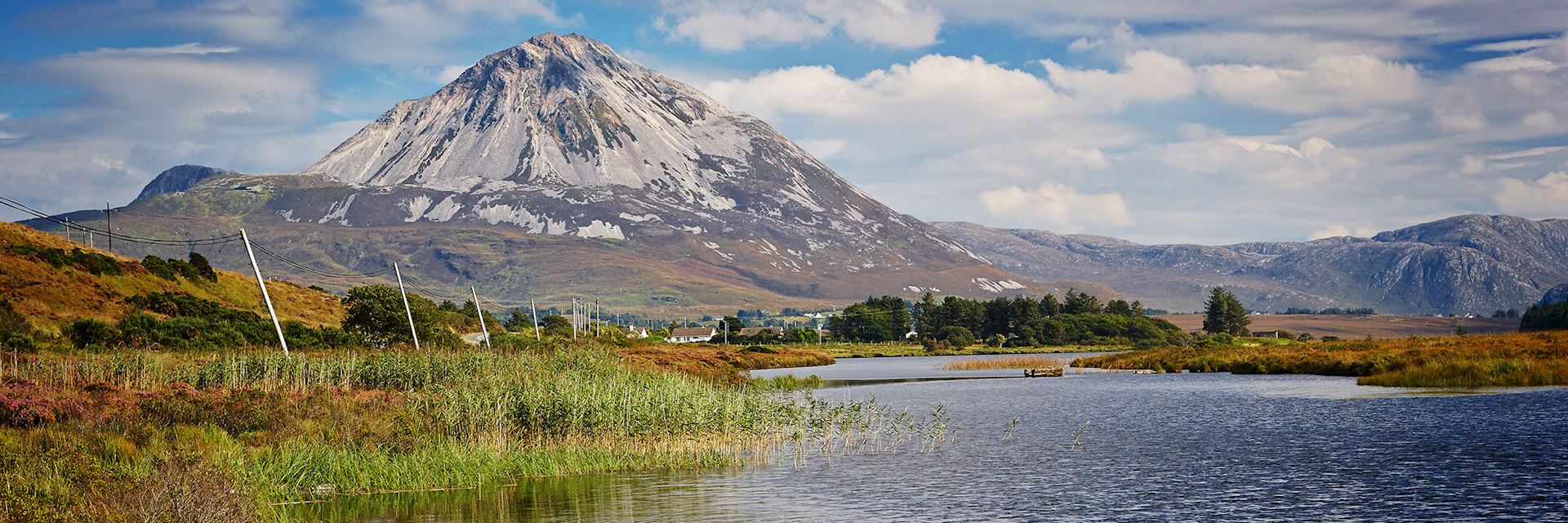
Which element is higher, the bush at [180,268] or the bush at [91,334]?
the bush at [180,268]

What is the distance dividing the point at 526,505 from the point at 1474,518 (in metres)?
21.8

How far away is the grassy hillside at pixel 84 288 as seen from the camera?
87.6 metres

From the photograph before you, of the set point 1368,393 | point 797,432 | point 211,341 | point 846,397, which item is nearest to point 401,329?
point 211,341

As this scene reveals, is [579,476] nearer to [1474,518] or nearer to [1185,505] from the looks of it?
[1185,505]

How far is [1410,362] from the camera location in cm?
7681

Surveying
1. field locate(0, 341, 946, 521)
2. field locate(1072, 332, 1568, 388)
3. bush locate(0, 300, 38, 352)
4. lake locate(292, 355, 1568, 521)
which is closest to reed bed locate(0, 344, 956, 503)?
field locate(0, 341, 946, 521)

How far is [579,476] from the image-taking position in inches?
1470

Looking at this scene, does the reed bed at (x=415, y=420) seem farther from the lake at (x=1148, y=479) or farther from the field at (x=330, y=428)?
the lake at (x=1148, y=479)

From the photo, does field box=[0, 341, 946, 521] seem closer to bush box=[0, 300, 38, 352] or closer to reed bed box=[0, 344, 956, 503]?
reed bed box=[0, 344, 956, 503]

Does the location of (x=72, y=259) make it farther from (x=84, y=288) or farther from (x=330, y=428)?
(x=330, y=428)

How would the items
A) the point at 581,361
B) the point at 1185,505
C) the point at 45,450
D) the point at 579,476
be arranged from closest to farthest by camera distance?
the point at 45,450 → the point at 1185,505 → the point at 579,476 → the point at 581,361

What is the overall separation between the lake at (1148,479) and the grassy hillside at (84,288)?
59949 mm

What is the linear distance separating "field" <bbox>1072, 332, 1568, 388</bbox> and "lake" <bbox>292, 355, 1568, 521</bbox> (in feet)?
35.3

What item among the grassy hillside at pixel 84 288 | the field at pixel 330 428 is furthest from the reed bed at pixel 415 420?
the grassy hillside at pixel 84 288
